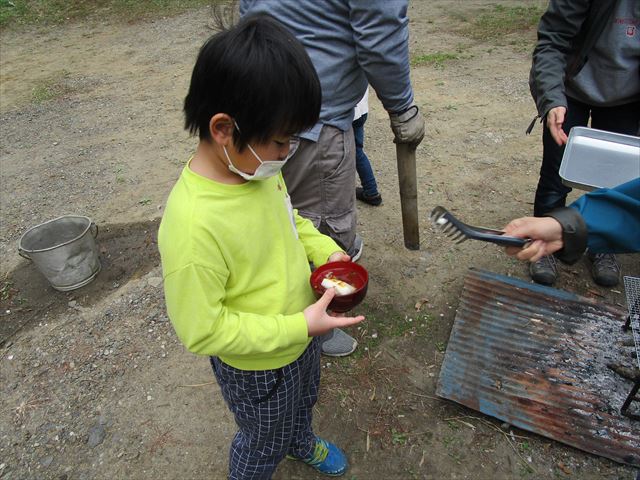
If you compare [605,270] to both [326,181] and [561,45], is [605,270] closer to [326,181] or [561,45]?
[561,45]

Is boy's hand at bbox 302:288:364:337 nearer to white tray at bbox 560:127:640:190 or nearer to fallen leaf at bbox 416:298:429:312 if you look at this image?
fallen leaf at bbox 416:298:429:312

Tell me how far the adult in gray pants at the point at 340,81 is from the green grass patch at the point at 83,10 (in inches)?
361

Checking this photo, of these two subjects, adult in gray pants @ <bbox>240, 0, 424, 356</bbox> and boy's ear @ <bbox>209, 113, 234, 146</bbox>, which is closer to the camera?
boy's ear @ <bbox>209, 113, 234, 146</bbox>

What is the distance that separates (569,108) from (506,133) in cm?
201

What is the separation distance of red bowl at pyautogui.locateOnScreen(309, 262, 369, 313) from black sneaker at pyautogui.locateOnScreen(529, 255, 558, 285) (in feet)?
6.38

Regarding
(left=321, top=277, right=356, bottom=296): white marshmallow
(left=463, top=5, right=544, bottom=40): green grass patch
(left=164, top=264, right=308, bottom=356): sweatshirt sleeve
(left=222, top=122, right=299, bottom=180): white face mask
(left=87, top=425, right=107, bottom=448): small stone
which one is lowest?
(left=463, top=5, right=544, bottom=40): green grass patch

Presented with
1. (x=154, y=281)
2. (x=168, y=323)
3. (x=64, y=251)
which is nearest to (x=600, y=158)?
(x=168, y=323)

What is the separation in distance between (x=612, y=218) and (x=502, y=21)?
7.49m

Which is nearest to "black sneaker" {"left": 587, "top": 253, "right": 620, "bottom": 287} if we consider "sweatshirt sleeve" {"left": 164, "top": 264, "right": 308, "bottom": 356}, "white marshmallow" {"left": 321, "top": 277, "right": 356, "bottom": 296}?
"white marshmallow" {"left": 321, "top": 277, "right": 356, "bottom": 296}

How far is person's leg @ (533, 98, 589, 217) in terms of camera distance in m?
2.66

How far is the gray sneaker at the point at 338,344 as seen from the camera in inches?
98.4

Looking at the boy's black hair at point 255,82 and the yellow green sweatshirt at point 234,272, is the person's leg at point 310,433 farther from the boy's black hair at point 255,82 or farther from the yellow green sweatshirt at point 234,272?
the boy's black hair at point 255,82

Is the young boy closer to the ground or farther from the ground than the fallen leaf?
farther from the ground

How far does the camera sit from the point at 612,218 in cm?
162
